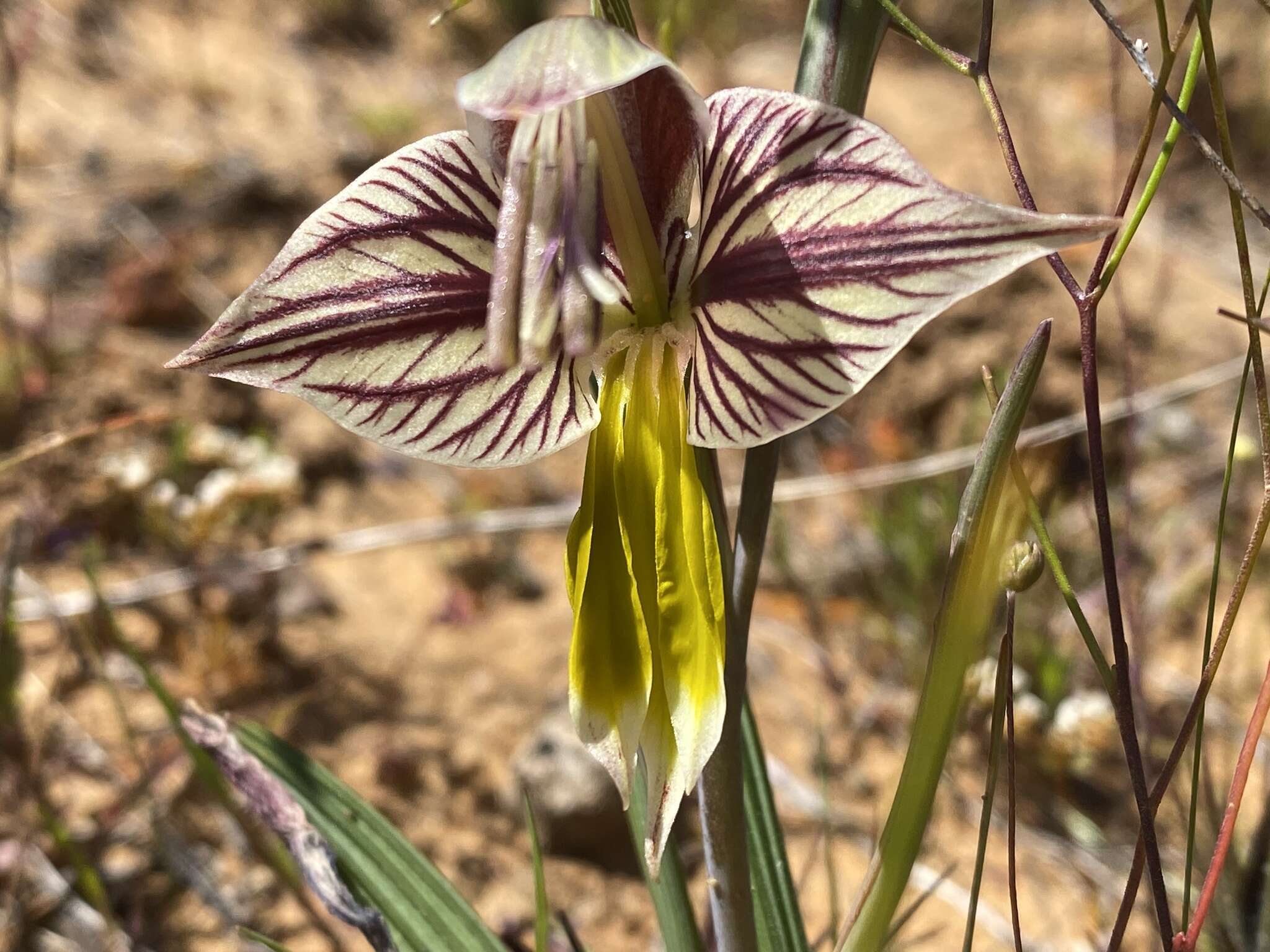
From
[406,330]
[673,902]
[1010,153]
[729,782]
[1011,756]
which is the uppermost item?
→ [1010,153]

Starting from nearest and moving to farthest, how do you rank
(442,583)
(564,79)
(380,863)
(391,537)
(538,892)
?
(564,79) < (538,892) < (380,863) < (391,537) < (442,583)

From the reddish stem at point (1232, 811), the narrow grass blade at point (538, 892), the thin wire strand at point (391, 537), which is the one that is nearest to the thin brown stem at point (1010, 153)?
the reddish stem at point (1232, 811)

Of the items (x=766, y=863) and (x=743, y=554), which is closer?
(x=743, y=554)

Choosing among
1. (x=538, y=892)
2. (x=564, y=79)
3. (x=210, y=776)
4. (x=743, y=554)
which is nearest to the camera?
(x=564, y=79)

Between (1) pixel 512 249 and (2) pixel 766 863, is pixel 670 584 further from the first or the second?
(2) pixel 766 863

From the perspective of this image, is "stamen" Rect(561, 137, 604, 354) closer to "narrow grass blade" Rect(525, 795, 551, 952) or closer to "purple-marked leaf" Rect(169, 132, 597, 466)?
"purple-marked leaf" Rect(169, 132, 597, 466)

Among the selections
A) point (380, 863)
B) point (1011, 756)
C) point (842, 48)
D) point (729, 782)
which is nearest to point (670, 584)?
point (729, 782)

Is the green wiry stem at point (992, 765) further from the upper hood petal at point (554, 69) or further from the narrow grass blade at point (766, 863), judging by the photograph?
the upper hood petal at point (554, 69)
